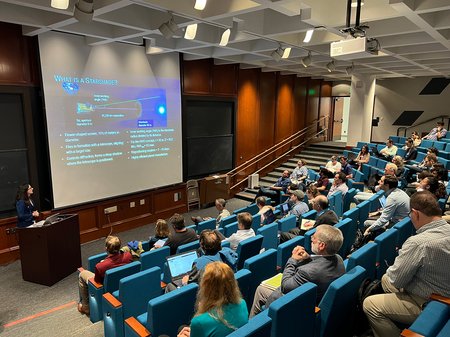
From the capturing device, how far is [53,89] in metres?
5.43

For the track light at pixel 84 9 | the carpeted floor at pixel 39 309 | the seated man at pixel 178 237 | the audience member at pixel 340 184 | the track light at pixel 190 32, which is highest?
the track light at pixel 190 32

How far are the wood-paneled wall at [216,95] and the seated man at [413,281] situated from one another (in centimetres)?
538

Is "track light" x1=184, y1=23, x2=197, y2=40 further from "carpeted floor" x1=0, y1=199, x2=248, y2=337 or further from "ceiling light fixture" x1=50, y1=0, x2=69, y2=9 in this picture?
"carpeted floor" x1=0, y1=199, x2=248, y2=337

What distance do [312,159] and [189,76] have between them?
5.83 metres

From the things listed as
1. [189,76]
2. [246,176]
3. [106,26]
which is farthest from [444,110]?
Result: [106,26]

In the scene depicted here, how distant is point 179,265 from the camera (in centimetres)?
320

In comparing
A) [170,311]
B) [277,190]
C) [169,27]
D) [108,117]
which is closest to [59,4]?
[169,27]

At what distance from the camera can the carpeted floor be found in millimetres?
3570

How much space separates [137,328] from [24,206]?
3.61m

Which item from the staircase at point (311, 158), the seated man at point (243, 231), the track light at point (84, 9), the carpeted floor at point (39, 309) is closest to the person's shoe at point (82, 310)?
the carpeted floor at point (39, 309)

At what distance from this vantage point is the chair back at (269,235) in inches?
158

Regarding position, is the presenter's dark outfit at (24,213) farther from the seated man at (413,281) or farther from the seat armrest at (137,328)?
the seated man at (413,281)

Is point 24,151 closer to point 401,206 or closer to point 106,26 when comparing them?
point 106,26

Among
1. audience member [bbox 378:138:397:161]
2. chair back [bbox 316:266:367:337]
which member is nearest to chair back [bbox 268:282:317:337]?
chair back [bbox 316:266:367:337]
